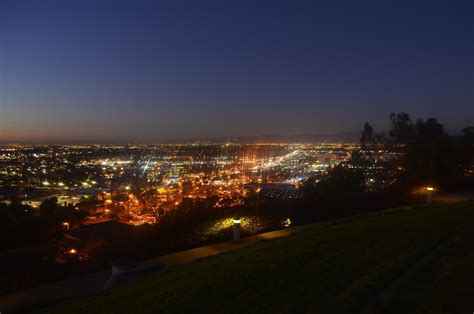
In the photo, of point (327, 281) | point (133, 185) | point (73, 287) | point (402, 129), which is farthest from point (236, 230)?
→ point (402, 129)

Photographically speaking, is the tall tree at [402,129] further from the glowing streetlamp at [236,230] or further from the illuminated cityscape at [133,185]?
the glowing streetlamp at [236,230]

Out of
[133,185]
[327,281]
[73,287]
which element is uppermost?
[327,281]

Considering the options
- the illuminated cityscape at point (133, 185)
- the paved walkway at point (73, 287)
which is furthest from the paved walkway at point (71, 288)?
the illuminated cityscape at point (133, 185)

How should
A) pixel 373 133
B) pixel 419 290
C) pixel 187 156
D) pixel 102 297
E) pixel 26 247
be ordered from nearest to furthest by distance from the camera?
1. pixel 419 290
2. pixel 102 297
3. pixel 26 247
4. pixel 373 133
5. pixel 187 156

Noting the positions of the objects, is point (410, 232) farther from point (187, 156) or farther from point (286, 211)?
point (187, 156)

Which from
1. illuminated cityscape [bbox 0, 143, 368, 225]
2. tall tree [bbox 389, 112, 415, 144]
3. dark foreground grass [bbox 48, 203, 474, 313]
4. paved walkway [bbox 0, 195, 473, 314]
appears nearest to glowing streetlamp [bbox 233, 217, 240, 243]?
paved walkway [bbox 0, 195, 473, 314]

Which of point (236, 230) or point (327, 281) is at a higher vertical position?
point (327, 281)

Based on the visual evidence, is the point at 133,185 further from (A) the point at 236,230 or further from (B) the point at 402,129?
(B) the point at 402,129

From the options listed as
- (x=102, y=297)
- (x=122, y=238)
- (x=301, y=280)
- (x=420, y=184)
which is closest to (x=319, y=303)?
(x=301, y=280)

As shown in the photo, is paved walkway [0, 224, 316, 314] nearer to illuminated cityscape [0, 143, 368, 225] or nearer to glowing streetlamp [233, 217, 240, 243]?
glowing streetlamp [233, 217, 240, 243]
